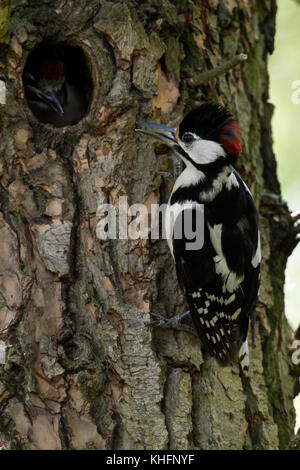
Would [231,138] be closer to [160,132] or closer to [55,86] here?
[160,132]

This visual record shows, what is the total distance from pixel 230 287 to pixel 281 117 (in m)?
2.18

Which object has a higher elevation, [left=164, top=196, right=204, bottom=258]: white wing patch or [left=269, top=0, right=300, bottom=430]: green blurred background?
[left=269, top=0, right=300, bottom=430]: green blurred background

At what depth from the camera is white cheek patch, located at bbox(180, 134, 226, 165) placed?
9.60 ft

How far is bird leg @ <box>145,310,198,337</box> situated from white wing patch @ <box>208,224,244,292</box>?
32 cm

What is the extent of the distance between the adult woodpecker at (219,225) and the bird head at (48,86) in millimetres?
833

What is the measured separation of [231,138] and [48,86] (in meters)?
1.14

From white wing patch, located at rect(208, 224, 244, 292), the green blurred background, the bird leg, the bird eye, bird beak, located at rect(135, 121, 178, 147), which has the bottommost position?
the bird leg

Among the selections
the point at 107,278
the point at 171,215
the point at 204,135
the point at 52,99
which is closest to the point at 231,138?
the point at 204,135

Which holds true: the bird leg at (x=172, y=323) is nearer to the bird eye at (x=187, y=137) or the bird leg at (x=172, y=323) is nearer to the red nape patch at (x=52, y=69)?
the bird eye at (x=187, y=137)

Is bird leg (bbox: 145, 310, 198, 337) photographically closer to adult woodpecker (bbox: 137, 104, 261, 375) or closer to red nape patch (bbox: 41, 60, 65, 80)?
adult woodpecker (bbox: 137, 104, 261, 375)

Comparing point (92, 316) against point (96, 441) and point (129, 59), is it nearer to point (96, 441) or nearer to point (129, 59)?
point (96, 441)

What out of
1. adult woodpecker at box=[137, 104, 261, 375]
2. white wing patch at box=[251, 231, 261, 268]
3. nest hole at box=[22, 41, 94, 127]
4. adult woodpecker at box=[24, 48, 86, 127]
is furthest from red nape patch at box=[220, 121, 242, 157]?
adult woodpecker at box=[24, 48, 86, 127]

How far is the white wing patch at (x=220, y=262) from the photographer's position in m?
2.96
